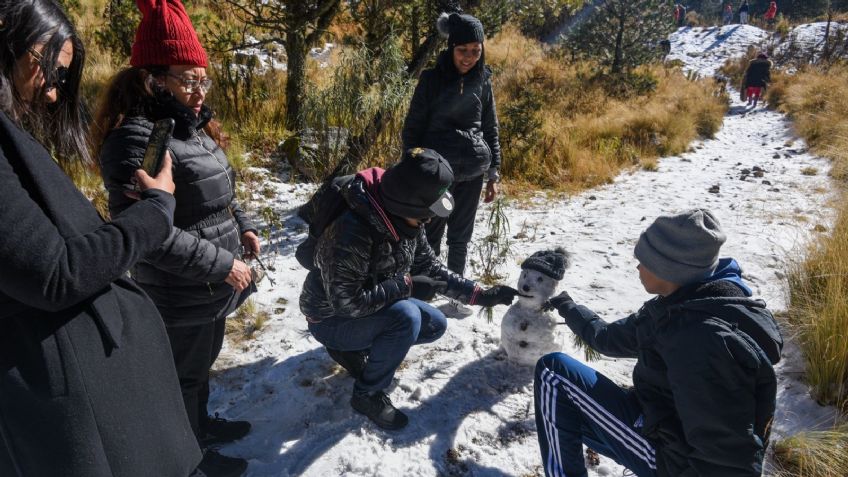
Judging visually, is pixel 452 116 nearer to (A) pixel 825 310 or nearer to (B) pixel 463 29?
(B) pixel 463 29

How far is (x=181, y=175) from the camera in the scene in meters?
1.70

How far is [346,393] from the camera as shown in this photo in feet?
8.49

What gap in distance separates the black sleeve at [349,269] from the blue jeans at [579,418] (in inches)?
30.9

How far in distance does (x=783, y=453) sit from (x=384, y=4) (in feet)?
19.3

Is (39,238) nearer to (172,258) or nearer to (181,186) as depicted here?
(172,258)

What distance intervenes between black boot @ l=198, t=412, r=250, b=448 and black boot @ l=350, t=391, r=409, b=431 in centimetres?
54

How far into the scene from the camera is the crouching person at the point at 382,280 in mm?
2021

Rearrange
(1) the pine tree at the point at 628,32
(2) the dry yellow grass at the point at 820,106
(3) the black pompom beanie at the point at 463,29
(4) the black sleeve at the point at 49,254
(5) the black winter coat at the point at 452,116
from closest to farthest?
(4) the black sleeve at the point at 49,254 < (3) the black pompom beanie at the point at 463,29 < (5) the black winter coat at the point at 452,116 < (2) the dry yellow grass at the point at 820,106 < (1) the pine tree at the point at 628,32

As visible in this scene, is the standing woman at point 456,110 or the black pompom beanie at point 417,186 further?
the standing woman at point 456,110

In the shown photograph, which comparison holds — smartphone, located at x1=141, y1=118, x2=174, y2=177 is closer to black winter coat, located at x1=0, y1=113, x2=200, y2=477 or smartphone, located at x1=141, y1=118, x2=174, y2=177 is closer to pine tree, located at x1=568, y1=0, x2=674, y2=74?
black winter coat, located at x1=0, y1=113, x2=200, y2=477

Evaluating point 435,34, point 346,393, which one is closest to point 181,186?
point 346,393

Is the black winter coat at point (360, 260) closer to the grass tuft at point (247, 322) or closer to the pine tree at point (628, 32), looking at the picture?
the grass tuft at point (247, 322)

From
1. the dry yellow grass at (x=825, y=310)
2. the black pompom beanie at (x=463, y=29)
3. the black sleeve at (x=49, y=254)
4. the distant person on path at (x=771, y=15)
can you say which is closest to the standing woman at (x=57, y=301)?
the black sleeve at (x=49, y=254)

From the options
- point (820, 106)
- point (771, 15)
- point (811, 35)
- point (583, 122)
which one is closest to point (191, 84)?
point (583, 122)
